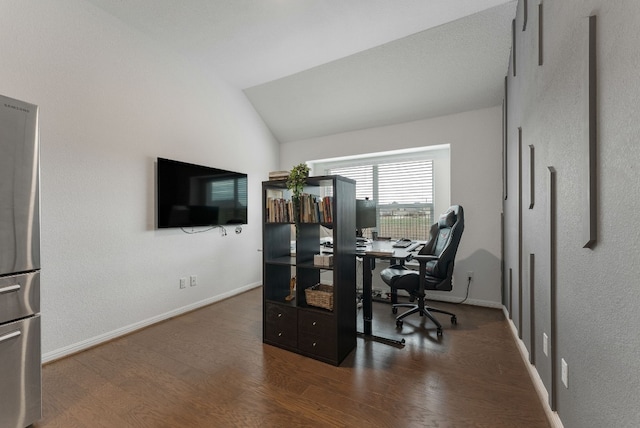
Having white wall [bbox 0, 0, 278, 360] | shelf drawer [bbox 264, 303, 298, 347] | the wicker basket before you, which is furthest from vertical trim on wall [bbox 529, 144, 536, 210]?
white wall [bbox 0, 0, 278, 360]

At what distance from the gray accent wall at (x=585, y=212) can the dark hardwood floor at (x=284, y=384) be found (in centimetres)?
39

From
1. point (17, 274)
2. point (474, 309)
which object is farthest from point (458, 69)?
point (17, 274)

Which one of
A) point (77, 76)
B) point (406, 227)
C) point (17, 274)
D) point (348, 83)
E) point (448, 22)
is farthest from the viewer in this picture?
point (406, 227)

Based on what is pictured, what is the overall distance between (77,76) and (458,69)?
382cm

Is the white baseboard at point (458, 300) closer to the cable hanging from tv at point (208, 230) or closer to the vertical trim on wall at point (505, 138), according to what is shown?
the vertical trim on wall at point (505, 138)

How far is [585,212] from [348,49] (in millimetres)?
2858

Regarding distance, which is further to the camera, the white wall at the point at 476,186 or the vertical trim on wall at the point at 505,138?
the white wall at the point at 476,186

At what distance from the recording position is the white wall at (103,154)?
7.30 feet

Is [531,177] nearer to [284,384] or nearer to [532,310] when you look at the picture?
[532,310]

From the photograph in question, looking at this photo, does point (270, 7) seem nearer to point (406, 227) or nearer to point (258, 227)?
point (258, 227)

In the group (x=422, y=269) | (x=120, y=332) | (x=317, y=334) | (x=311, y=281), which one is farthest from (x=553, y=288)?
(x=120, y=332)

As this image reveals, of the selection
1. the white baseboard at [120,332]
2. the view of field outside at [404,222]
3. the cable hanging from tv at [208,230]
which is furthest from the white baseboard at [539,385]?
the cable hanging from tv at [208,230]

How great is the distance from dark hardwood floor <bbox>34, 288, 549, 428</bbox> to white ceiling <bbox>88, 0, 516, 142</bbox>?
2.85m

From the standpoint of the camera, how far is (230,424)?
1.55 m
